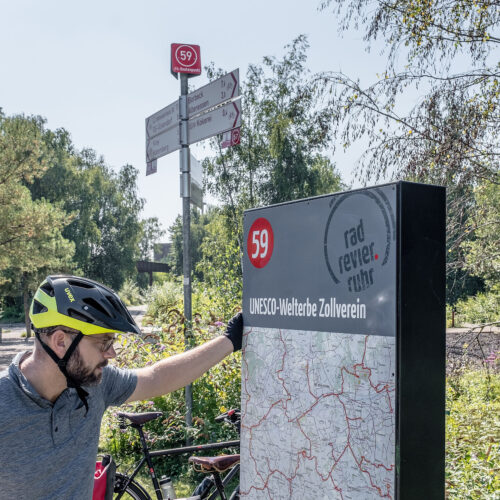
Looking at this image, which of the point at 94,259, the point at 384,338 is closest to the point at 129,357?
the point at 384,338

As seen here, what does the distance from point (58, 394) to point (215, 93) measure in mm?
2975

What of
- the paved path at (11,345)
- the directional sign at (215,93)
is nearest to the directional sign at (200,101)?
the directional sign at (215,93)

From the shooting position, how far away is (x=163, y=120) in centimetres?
498

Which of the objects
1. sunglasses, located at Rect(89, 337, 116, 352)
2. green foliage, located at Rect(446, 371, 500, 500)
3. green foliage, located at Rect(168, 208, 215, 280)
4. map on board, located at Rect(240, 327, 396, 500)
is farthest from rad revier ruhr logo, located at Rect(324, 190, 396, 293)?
green foliage, located at Rect(168, 208, 215, 280)

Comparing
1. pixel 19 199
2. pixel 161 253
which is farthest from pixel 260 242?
pixel 161 253

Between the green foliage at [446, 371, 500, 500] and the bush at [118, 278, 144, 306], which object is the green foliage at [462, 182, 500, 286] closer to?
the green foliage at [446, 371, 500, 500]

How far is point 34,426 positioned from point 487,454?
3341mm

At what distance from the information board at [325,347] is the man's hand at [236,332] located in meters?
0.05

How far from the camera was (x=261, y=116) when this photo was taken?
2355 cm

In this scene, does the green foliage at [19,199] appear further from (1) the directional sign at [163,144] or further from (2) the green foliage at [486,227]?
(2) the green foliage at [486,227]

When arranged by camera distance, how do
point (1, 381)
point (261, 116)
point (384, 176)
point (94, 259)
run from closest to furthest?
point (1, 381) → point (384, 176) → point (261, 116) → point (94, 259)

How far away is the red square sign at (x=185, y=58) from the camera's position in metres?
4.90

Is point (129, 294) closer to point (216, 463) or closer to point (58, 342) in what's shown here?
point (216, 463)

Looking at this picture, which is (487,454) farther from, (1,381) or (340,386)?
(1,381)
